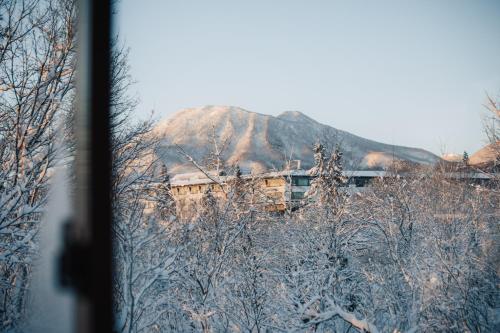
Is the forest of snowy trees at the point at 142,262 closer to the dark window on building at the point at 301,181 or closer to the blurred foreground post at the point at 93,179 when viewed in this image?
the blurred foreground post at the point at 93,179

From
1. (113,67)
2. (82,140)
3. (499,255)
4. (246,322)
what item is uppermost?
(113,67)

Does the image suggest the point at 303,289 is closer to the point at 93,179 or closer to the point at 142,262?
the point at 142,262

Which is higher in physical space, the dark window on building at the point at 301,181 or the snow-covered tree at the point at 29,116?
the snow-covered tree at the point at 29,116

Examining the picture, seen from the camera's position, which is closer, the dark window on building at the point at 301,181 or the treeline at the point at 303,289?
the treeline at the point at 303,289

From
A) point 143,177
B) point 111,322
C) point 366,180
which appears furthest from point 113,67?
point 366,180

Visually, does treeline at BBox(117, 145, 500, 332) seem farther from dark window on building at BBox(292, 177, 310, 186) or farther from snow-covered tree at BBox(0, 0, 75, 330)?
dark window on building at BBox(292, 177, 310, 186)

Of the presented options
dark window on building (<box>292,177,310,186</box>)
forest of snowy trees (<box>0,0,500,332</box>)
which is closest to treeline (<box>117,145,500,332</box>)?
forest of snowy trees (<box>0,0,500,332</box>)

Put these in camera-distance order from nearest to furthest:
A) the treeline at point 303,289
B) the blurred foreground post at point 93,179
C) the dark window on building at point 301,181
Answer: the blurred foreground post at point 93,179, the treeline at point 303,289, the dark window on building at point 301,181

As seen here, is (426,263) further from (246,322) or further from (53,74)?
(53,74)

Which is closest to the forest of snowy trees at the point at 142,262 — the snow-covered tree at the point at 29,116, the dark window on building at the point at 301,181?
the snow-covered tree at the point at 29,116

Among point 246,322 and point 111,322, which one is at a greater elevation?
point 111,322

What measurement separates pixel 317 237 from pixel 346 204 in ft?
6.65

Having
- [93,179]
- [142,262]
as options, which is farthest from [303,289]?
[93,179]

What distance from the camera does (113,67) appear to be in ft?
30.0
